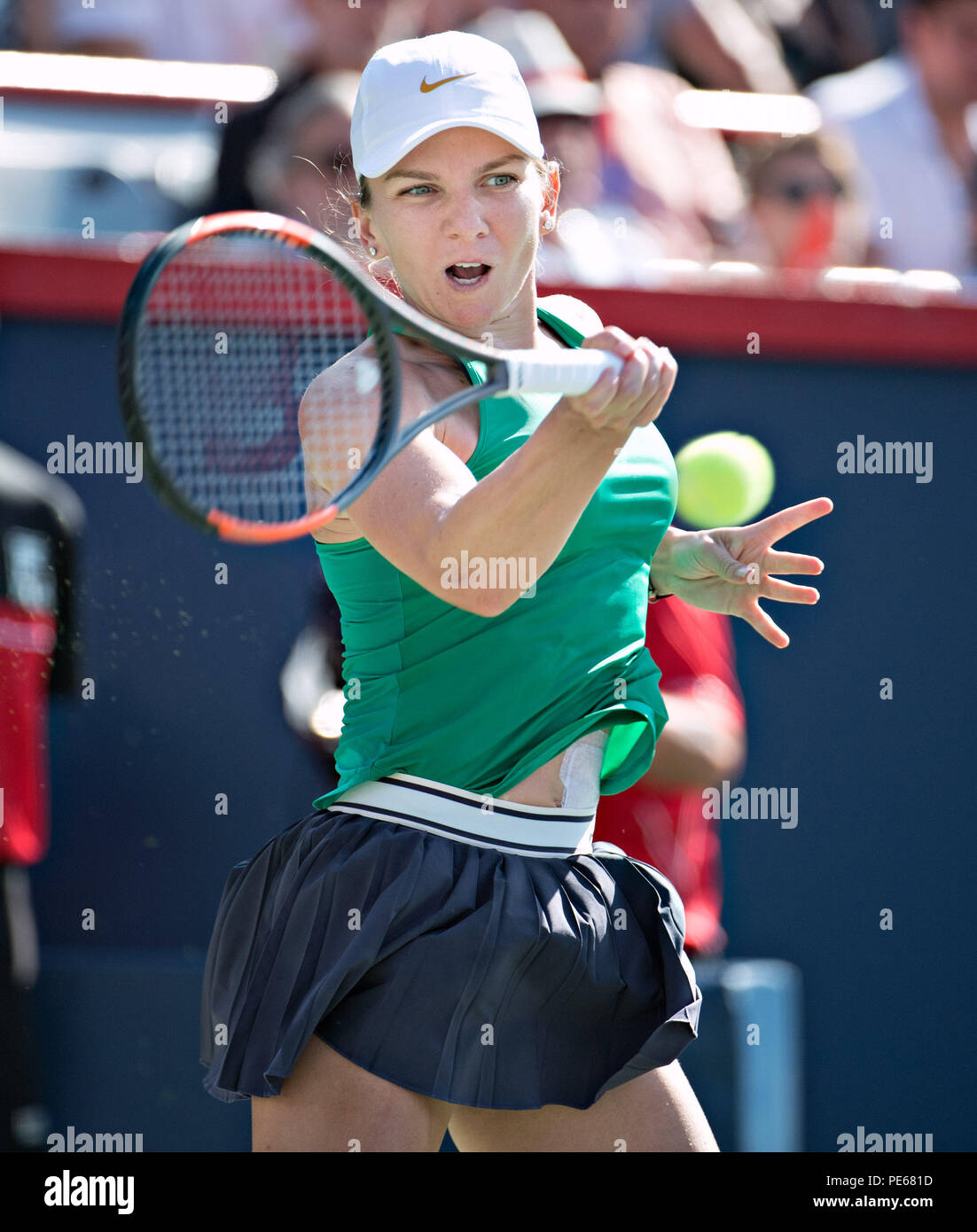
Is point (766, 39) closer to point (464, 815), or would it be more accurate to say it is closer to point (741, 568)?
point (741, 568)

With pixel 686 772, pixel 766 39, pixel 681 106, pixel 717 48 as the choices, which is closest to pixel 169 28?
pixel 681 106

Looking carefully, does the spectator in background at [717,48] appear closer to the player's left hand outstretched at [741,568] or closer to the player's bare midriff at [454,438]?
the player's left hand outstretched at [741,568]

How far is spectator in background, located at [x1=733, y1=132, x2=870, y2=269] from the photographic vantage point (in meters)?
4.25

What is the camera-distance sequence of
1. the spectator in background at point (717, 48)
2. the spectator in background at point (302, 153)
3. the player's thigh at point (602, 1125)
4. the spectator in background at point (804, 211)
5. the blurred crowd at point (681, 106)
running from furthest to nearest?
the spectator in background at point (717, 48) → the spectator in background at point (804, 211) → the blurred crowd at point (681, 106) → the spectator in background at point (302, 153) → the player's thigh at point (602, 1125)

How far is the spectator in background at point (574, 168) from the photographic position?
12.6 ft

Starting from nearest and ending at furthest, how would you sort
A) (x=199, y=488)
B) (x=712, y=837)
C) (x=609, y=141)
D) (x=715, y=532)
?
(x=199, y=488), (x=715, y=532), (x=712, y=837), (x=609, y=141)

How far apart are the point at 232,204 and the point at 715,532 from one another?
2202 millimetres

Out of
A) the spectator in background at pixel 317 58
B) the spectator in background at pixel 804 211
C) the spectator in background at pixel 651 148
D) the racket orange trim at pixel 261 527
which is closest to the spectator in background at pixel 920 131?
the spectator in background at pixel 804 211

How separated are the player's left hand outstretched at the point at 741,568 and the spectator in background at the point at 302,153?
6.32 ft

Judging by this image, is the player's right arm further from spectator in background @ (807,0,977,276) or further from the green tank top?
spectator in background @ (807,0,977,276)

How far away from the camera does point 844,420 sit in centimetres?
349

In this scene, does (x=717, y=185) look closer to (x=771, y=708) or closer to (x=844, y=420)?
(x=844, y=420)

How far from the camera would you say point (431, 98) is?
1.59m

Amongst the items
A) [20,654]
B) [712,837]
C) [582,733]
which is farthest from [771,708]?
[582,733]
